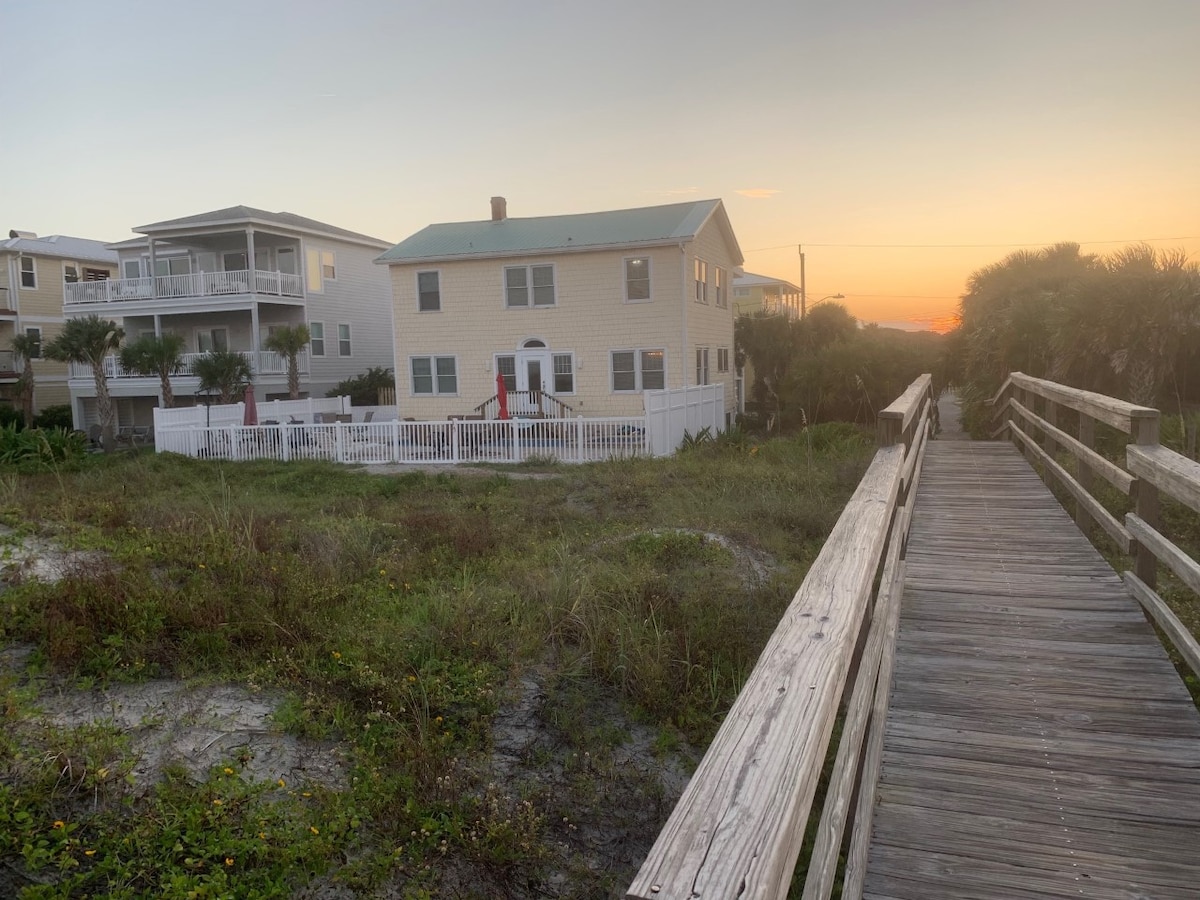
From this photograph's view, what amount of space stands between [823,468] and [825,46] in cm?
881

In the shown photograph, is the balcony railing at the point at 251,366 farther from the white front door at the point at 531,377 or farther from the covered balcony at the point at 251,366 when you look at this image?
the white front door at the point at 531,377

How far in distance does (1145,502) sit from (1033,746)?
5.92ft

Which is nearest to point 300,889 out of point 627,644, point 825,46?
point 627,644

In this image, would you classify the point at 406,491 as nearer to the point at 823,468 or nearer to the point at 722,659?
the point at 823,468

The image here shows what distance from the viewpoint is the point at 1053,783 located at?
10.3 ft

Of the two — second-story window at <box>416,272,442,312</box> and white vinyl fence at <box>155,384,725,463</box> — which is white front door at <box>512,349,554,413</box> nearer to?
second-story window at <box>416,272,442,312</box>

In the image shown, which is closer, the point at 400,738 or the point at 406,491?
the point at 400,738

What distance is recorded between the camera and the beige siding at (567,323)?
23922 millimetres

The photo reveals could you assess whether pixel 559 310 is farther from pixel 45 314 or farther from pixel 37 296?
pixel 37 296

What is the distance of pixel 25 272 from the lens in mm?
36094

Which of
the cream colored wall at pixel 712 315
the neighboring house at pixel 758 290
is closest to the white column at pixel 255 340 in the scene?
the cream colored wall at pixel 712 315

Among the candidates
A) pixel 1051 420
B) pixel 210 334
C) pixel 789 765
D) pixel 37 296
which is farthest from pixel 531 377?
pixel 37 296

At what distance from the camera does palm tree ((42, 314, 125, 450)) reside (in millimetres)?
24031

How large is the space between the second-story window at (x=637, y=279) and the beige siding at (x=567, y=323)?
16cm
